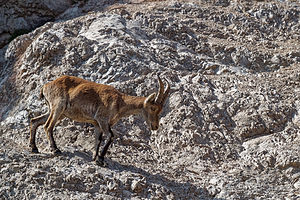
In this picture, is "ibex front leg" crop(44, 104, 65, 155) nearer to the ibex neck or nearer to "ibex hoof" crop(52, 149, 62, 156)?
"ibex hoof" crop(52, 149, 62, 156)

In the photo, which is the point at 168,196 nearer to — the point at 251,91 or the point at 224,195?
the point at 224,195

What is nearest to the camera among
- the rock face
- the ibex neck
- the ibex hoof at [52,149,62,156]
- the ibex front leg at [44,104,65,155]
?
the rock face

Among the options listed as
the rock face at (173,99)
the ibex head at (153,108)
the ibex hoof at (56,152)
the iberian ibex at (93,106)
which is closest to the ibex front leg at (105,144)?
the iberian ibex at (93,106)

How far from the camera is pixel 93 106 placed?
10.0m

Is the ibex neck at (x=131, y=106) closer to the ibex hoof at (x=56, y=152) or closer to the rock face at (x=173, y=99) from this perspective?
the rock face at (x=173, y=99)

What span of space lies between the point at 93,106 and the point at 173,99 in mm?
3121

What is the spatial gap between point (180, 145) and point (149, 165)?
1.17 m

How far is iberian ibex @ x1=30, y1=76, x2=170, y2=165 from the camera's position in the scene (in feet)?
32.6

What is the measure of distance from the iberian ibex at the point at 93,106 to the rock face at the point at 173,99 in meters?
0.71

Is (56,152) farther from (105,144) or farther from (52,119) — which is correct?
(105,144)

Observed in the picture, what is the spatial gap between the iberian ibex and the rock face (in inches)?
28.1

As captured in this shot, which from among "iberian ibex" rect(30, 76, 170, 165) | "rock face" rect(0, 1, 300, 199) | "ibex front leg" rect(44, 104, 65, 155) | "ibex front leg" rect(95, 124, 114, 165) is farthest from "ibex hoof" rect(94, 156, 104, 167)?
"ibex front leg" rect(44, 104, 65, 155)

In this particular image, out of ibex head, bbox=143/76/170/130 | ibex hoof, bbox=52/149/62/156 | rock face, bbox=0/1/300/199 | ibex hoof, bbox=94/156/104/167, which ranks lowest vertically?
rock face, bbox=0/1/300/199

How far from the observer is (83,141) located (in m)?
11.2
